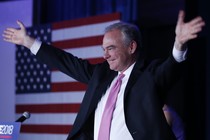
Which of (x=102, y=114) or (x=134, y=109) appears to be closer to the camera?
(x=134, y=109)

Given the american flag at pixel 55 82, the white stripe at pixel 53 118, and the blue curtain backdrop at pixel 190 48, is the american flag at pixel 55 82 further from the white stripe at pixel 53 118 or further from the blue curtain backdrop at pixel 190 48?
the blue curtain backdrop at pixel 190 48

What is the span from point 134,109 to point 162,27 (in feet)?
5.74

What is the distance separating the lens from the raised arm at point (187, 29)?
1.54 metres

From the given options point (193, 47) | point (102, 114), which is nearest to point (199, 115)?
point (193, 47)

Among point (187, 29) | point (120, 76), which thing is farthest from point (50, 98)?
point (187, 29)

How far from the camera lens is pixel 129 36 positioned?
1.98 metres

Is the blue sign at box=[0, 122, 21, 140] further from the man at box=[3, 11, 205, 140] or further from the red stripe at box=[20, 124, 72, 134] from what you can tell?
the red stripe at box=[20, 124, 72, 134]

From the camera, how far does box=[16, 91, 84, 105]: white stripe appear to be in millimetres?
3642

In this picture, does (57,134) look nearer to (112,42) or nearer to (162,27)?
(162,27)

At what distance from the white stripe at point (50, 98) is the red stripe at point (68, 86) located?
0.03 metres

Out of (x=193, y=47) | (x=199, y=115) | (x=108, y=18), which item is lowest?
(x=199, y=115)

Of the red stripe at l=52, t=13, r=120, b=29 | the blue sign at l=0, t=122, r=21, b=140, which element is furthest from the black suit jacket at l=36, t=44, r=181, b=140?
the red stripe at l=52, t=13, r=120, b=29

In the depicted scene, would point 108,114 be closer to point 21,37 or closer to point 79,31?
point 21,37

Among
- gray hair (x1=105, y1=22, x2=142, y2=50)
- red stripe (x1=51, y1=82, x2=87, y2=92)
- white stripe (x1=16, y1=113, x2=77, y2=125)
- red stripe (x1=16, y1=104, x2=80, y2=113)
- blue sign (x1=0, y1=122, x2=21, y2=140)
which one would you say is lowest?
white stripe (x1=16, y1=113, x2=77, y2=125)
